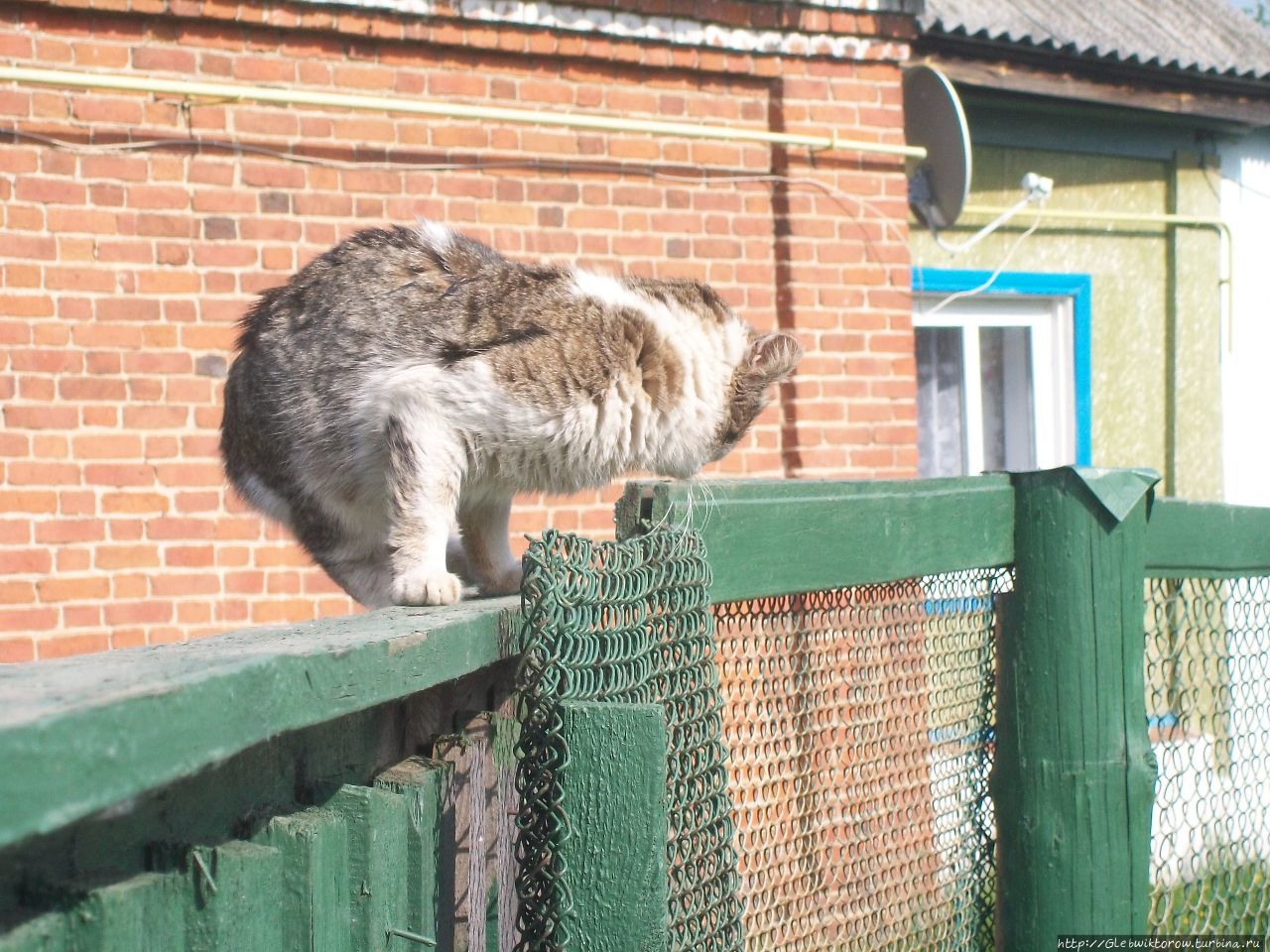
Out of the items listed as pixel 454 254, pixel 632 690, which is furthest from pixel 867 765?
pixel 454 254

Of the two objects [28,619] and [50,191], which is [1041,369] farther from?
[28,619]

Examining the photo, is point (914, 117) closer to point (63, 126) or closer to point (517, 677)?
point (63, 126)

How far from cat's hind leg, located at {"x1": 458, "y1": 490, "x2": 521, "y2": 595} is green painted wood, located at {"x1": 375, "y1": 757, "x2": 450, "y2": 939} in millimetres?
1524

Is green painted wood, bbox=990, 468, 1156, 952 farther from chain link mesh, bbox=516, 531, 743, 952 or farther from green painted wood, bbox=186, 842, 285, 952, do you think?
green painted wood, bbox=186, 842, 285, 952

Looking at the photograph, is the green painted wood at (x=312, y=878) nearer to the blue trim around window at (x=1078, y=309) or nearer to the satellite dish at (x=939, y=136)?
the satellite dish at (x=939, y=136)

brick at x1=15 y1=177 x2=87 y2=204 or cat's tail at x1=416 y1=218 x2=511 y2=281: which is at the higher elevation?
brick at x1=15 y1=177 x2=87 y2=204

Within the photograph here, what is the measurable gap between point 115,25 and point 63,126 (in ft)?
1.32

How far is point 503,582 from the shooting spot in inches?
126

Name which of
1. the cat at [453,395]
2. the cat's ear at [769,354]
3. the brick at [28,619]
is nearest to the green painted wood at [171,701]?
the cat at [453,395]

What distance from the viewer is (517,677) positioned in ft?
5.37

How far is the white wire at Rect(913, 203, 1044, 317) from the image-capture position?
22.9 ft

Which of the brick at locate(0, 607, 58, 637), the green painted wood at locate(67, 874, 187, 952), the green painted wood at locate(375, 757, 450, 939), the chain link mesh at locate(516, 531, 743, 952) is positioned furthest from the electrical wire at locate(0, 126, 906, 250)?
the green painted wood at locate(67, 874, 187, 952)

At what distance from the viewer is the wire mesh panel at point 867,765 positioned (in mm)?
2086

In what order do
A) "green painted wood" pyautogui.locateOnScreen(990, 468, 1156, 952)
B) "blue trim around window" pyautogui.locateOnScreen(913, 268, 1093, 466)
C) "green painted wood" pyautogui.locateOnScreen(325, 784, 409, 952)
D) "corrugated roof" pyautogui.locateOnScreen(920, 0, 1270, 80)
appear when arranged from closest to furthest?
"green painted wood" pyautogui.locateOnScreen(325, 784, 409, 952)
"green painted wood" pyautogui.locateOnScreen(990, 468, 1156, 952)
"corrugated roof" pyautogui.locateOnScreen(920, 0, 1270, 80)
"blue trim around window" pyautogui.locateOnScreen(913, 268, 1093, 466)
